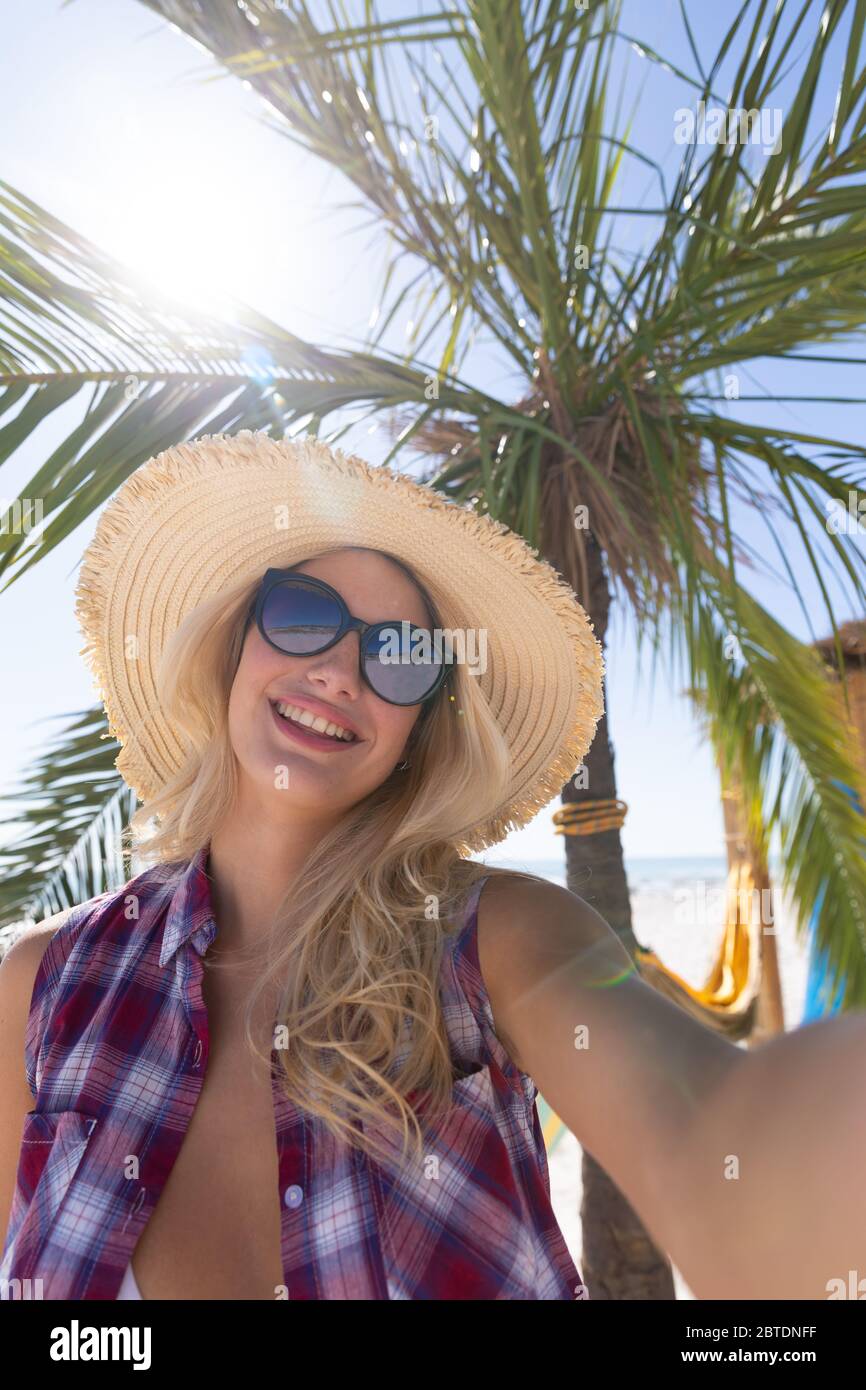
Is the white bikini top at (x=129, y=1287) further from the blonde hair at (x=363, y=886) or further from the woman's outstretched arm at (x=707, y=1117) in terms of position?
the woman's outstretched arm at (x=707, y=1117)

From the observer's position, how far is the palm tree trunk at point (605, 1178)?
2693 millimetres

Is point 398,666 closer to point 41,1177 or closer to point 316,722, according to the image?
point 316,722

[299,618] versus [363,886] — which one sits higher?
[299,618]

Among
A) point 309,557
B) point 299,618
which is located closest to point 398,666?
point 299,618

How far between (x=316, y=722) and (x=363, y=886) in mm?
291

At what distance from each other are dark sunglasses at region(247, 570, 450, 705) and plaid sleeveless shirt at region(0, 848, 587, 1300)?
415 mm

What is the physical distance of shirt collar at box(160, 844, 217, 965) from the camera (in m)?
1.46

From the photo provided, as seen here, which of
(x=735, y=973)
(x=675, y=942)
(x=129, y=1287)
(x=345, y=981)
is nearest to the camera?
(x=129, y=1287)

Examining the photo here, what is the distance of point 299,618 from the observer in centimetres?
165

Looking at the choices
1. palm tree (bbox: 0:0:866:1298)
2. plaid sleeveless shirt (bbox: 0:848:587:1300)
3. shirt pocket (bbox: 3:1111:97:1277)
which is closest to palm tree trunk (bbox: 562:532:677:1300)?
palm tree (bbox: 0:0:866:1298)

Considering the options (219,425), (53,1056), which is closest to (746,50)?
(219,425)

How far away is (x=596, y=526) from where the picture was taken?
2.79 meters

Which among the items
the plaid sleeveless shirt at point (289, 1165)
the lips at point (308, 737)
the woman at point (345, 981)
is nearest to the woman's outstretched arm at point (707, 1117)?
the woman at point (345, 981)
